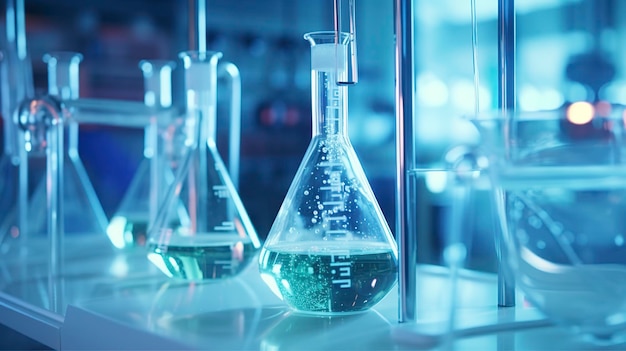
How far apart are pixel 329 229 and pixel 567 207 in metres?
0.22

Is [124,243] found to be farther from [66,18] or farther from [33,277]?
[66,18]

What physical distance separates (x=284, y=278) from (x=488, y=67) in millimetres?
3622

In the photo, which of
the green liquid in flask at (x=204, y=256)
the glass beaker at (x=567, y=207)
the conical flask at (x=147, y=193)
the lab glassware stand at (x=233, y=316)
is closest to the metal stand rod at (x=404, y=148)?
the lab glassware stand at (x=233, y=316)

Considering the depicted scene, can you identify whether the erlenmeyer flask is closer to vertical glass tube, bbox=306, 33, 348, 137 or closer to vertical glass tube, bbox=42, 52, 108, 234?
vertical glass tube, bbox=42, 52, 108, 234

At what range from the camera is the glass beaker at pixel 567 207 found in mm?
503

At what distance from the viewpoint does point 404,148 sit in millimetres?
636

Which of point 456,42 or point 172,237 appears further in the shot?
point 456,42

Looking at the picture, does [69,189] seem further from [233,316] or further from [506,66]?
[506,66]

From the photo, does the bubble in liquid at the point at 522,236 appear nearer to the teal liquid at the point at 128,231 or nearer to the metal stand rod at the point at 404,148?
the metal stand rod at the point at 404,148

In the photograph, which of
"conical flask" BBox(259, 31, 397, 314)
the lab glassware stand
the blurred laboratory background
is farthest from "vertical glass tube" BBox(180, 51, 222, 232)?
the blurred laboratory background

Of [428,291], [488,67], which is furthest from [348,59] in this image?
[488,67]

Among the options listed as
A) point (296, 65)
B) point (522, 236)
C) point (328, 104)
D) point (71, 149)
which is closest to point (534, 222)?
point (522, 236)

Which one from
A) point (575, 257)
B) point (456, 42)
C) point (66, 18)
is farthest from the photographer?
point (456, 42)

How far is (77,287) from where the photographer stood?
89cm
